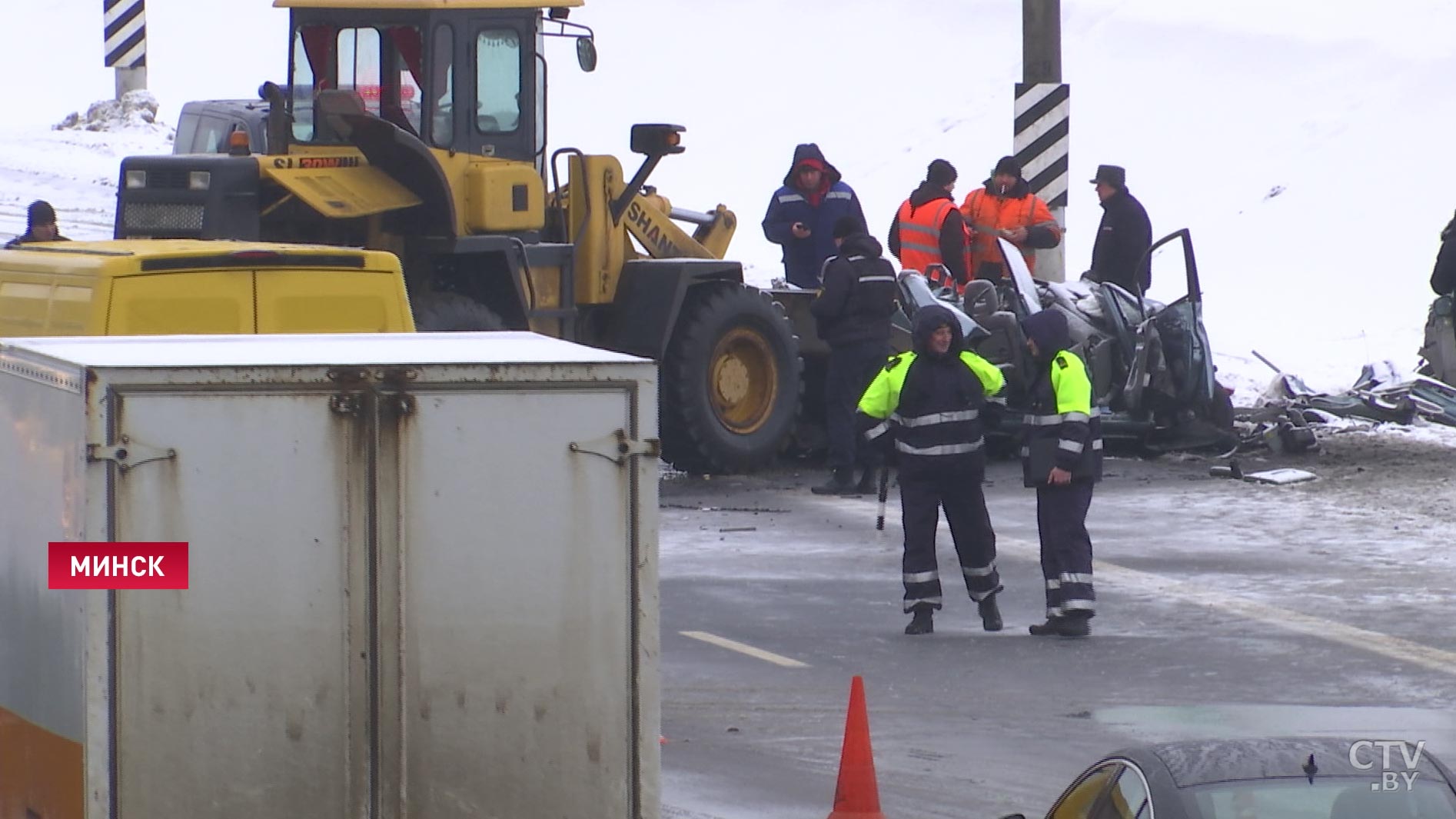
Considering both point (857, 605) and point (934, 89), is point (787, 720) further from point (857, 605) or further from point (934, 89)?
point (934, 89)

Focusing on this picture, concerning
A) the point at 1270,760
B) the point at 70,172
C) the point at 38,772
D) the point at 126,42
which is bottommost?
the point at 38,772

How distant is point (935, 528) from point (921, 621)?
0.44 metres

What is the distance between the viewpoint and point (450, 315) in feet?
48.0

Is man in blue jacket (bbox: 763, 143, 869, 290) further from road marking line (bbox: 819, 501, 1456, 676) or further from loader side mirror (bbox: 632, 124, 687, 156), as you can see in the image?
road marking line (bbox: 819, 501, 1456, 676)

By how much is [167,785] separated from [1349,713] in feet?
16.8

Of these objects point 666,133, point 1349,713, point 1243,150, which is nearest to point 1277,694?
point 1349,713

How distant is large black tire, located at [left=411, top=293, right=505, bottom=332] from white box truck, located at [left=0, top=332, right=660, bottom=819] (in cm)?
812

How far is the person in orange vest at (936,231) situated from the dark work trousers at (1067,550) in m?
6.90

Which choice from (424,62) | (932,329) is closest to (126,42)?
(424,62)

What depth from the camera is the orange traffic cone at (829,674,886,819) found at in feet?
25.1

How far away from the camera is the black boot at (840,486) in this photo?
16.2 metres

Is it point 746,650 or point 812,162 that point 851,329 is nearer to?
point 812,162

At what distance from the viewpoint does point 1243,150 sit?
29.6 metres

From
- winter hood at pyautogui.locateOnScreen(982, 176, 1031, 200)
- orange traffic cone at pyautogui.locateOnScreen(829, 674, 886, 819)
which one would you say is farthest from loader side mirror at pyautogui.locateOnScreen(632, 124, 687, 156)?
orange traffic cone at pyautogui.locateOnScreen(829, 674, 886, 819)
